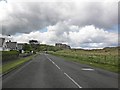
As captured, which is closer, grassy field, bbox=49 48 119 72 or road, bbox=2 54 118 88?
road, bbox=2 54 118 88

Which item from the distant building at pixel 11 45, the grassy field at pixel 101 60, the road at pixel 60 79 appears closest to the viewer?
the road at pixel 60 79

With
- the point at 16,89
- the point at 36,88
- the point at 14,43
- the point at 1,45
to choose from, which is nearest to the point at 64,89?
the point at 36,88

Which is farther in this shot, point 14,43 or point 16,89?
point 14,43

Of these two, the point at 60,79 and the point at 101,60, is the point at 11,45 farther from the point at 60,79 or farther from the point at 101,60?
the point at 60,79

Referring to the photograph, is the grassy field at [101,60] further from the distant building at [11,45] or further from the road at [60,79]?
the distant building at [11,45]

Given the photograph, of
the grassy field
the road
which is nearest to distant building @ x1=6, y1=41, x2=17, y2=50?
the grassy field

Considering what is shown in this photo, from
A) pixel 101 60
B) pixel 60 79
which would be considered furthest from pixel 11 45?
pixel 60 79

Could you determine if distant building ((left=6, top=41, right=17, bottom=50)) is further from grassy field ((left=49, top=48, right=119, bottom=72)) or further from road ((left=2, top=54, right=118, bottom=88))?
road ((left=2, top=54, right=118, bottom=88))

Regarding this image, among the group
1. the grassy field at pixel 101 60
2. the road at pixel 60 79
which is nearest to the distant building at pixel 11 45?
the grassy field at pixel 101 60

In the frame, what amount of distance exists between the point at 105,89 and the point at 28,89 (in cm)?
414

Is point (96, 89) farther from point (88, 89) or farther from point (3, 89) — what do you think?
point (3, 89)

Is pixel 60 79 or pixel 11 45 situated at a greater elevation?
pixel 11 45

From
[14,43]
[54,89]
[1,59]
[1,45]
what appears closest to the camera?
[54,89]

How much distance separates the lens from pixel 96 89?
495 inches
